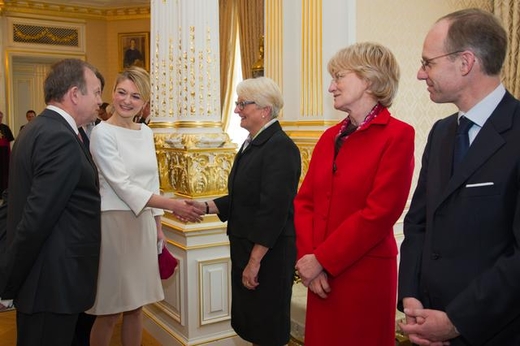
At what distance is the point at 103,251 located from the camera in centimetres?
298

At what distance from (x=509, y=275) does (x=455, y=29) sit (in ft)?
2.61

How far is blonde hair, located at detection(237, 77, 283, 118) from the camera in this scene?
264cm

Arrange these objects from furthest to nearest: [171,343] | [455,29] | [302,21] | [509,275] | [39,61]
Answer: [39,61] < [302,21] < [171,343] < [455,29] < [509,275]

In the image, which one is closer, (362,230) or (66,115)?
(362,230)

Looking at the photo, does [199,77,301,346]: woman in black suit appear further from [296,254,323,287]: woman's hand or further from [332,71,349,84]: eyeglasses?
[332,71,349,84]: eyeglasses

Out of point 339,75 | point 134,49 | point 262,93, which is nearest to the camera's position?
point 339,75

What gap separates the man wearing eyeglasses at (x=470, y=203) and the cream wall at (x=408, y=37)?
239cm

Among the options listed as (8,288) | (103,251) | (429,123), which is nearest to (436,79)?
(8,288)

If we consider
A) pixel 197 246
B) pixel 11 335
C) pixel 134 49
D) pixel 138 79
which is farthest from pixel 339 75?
pixel 134 49

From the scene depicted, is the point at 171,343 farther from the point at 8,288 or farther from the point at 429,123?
the point at 429,123

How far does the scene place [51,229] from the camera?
214 cm

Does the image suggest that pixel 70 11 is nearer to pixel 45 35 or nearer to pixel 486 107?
pixel 45 35

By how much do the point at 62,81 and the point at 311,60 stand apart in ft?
7.26

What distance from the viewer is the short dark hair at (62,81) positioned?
2350 millimetres
